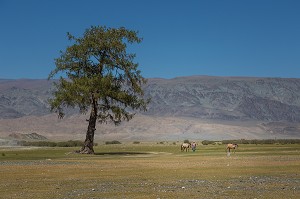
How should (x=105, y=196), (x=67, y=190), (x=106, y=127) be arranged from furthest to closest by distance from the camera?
1. (x=106, y=127)
2. (x=67, y=190)
3. (x=105, y=196)

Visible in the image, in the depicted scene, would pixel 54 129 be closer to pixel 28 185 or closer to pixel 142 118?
pixel 142 118

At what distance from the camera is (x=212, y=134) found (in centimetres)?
17375

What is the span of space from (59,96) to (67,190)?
39350 millimetres

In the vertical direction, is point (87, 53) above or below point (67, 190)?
above

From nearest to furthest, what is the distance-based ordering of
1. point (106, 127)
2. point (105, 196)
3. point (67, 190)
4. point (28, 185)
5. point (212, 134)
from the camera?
point (105, 196) < point (67, 190) < point (28, 185) < point (212, 134) < point (106, 127)

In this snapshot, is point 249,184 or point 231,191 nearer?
point 231,191

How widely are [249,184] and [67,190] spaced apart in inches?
278

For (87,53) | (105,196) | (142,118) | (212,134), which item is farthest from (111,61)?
(142,118)

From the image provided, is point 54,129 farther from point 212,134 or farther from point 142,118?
point 212,134

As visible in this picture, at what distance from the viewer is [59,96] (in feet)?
192

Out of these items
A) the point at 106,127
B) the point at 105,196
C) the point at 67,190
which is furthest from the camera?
the point at 106,127

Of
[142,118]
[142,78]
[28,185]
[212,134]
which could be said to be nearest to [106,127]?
[142,118]

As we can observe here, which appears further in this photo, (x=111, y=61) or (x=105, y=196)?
(x=111, y=61)

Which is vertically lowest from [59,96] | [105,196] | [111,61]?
[105,196]
